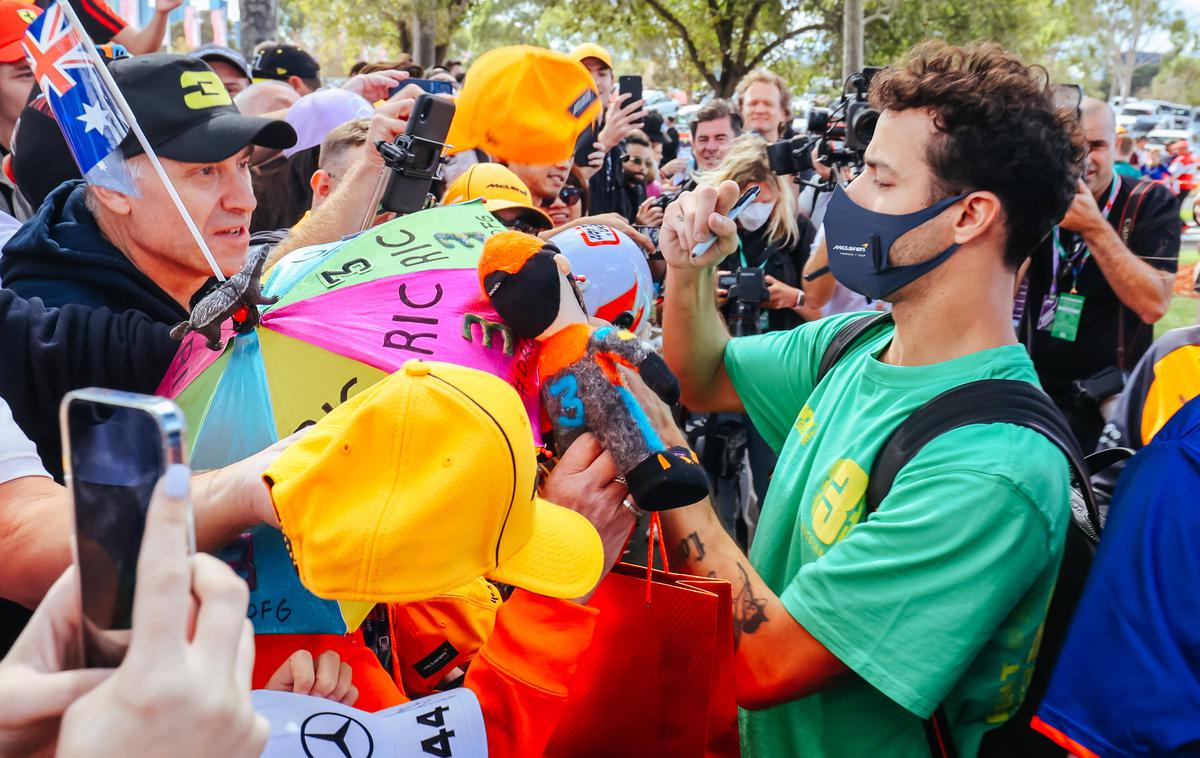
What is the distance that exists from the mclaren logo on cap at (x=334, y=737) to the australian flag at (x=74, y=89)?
48.4 inches

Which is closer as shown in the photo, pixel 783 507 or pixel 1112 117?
pixel 783 507

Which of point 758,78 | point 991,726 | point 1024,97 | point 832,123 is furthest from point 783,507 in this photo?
point 758,78

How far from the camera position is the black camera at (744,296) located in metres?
4.95

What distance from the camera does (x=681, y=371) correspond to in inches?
107

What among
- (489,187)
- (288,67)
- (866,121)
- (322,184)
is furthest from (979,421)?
(288,67)

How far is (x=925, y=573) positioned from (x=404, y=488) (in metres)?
0.98

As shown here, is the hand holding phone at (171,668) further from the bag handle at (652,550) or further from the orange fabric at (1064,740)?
the orange fabric at (1064,740)

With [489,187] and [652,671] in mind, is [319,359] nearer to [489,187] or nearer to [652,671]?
[652,671]

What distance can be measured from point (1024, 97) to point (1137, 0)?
4972 centimetres

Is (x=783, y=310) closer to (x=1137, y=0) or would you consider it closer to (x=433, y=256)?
(x=433, y=256)

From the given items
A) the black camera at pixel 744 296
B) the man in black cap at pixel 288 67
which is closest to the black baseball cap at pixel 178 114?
the black camera at pixel 744 296

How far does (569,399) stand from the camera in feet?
5.59

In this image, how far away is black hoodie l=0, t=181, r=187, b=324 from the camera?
7.04ft

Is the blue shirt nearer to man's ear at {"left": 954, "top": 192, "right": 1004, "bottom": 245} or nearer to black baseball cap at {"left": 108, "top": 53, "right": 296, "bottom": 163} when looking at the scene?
man's ear at {"left": 954, "top": 192, "right": 1004, "bottom": 245}
